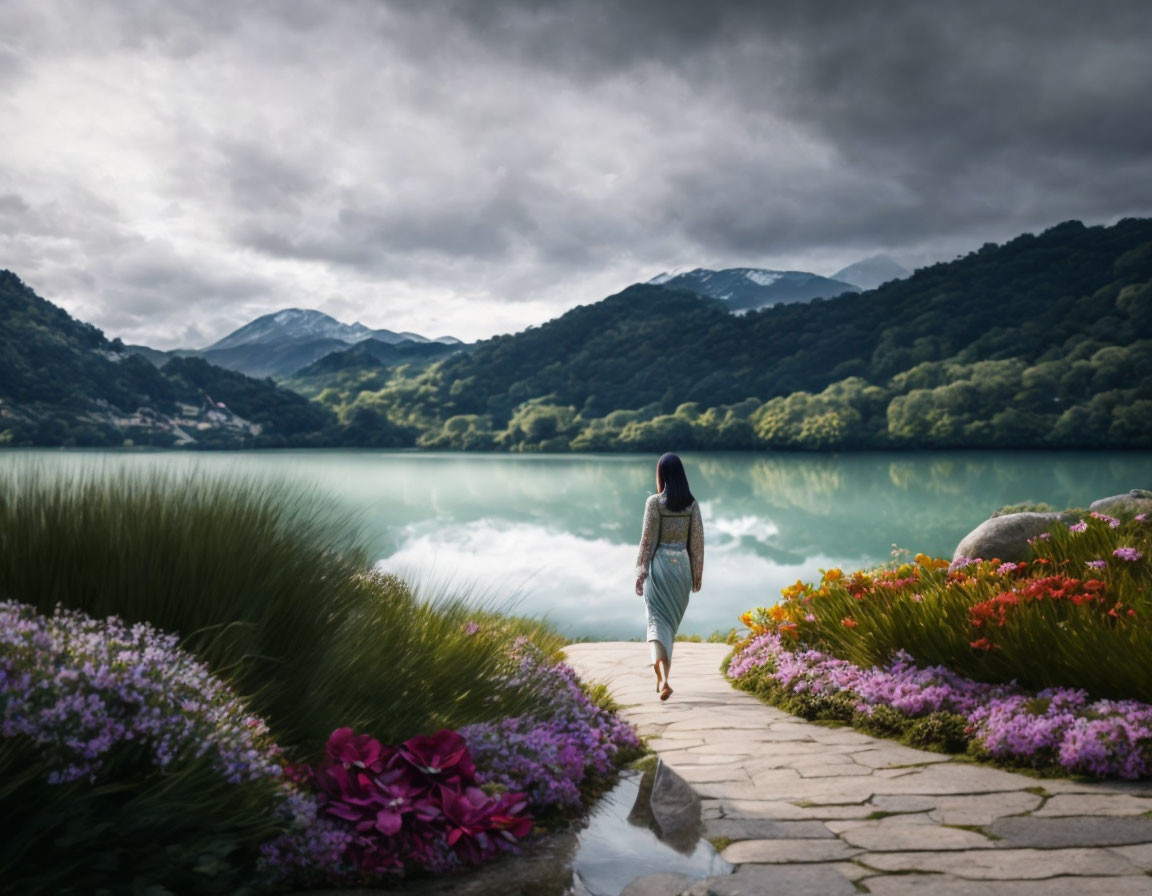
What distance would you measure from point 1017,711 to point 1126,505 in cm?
500

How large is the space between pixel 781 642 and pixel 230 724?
16.7 ft

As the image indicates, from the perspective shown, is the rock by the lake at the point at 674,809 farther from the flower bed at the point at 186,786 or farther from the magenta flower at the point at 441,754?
the magenta flower at the point at 441,754

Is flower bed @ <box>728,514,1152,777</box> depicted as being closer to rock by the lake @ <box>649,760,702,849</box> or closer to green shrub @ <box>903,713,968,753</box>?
green shrub @ <box>903,713,968,753</box>

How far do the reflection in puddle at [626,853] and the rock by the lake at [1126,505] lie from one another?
637cm

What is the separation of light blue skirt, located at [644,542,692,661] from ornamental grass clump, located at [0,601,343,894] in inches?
163

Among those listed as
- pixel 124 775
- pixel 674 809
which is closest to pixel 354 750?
pixel 124 775

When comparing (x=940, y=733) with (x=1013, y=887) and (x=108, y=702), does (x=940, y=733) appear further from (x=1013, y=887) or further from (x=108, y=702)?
(x=108, y=702)

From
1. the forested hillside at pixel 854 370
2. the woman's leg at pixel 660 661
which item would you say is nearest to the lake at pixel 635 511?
the woman's leg at pixel 660 661

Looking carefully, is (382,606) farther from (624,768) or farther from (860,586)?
(860,586)

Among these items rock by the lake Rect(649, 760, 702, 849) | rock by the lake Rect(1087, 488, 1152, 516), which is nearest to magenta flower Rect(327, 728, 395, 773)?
rock by the lake Rect(649, 760, 702, 849)

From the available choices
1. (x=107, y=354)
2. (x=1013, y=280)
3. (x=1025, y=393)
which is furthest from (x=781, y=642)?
(x=1013, y=280)

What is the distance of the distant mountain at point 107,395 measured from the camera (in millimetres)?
54156

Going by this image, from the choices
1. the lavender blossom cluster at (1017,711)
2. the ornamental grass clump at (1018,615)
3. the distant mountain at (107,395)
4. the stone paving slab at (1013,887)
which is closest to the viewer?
the stone paving slab at (1013,887)

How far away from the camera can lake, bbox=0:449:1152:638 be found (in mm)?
5516
